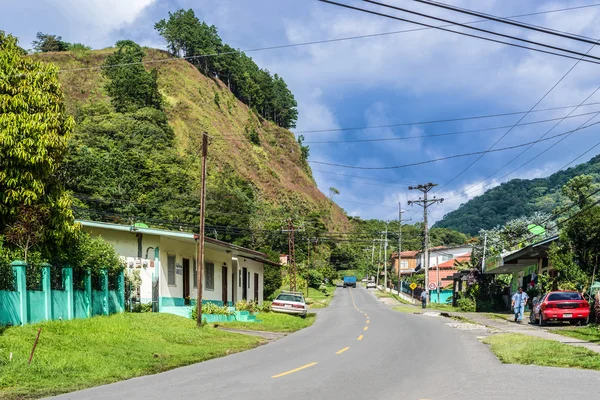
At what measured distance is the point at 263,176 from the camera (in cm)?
12625

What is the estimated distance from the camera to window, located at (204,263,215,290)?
34781 millimetres

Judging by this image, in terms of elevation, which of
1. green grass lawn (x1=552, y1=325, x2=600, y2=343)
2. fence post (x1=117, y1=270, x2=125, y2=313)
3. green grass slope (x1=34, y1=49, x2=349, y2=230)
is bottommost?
green grass lawn (x1=552, y1=325, x2=600, y2=343)

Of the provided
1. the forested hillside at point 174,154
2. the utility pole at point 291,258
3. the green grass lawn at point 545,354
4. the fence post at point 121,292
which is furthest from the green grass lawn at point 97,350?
the utility pole at point 291,258

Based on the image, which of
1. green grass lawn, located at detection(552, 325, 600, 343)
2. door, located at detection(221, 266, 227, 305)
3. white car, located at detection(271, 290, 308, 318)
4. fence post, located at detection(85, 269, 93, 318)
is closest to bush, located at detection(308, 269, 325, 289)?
white car, located at detection(271, 290, 308, 318)

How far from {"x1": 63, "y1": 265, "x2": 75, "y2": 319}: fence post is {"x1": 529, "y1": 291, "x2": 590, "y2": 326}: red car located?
1880cm

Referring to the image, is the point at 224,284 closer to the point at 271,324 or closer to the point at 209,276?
the point at 209,276

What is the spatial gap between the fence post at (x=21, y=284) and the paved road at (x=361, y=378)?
15.3ft

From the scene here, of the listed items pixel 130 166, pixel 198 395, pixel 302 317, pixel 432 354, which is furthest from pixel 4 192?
pixel 130 166

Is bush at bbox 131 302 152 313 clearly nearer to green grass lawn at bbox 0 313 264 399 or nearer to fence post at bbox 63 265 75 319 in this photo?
green grass lawn at bbox 0 313 264 399

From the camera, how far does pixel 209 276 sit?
116ft

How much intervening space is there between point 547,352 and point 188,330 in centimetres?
1151

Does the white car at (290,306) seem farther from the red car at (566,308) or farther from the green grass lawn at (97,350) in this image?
the green grass lawn at (97,350)

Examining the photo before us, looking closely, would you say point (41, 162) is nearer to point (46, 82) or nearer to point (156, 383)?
point (46, 82)

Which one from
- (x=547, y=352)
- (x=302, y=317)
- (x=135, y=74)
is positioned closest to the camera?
(x=547, y=352)
